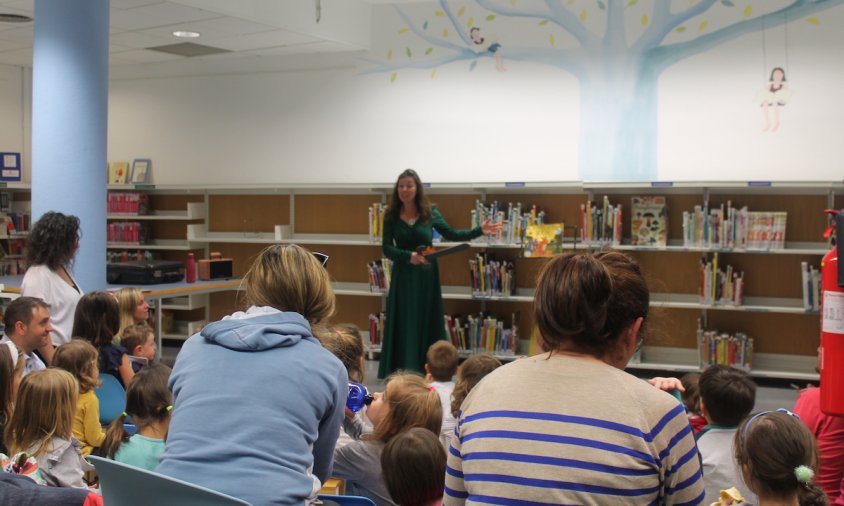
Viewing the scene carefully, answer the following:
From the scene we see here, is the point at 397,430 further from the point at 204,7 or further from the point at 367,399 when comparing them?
the point at 204,7

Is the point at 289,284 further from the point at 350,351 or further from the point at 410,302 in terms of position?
the point at 410,302

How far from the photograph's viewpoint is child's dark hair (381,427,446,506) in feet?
7.02

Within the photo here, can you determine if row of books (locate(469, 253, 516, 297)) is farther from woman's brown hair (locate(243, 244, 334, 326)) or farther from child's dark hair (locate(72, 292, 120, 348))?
woman's brown hair (locate(243, 244, 334, 326))

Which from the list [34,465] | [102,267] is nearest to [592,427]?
[34,465]

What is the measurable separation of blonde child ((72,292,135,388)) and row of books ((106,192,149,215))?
478 centimetres

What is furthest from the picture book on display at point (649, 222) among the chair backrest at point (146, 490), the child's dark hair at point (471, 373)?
the chair backrest at point (146, 490)

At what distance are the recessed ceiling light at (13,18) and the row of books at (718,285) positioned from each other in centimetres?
570

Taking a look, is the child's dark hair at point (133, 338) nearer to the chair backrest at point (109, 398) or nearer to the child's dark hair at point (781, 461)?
the chair backrest at point (109, 398)

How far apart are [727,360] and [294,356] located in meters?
5.56

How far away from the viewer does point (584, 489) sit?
1269 millimetres

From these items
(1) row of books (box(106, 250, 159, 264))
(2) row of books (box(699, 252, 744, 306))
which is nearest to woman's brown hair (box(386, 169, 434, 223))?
(2) row of books (box(699, 252, 744, 306))

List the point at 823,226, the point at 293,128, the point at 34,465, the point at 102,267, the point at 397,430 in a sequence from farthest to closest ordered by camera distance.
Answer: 1. the point at 293,128
2. the point at 823,226
3. the point at 102,267
4. the point at 397,430
5. the point at 34,465

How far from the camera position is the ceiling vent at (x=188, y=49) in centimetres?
743

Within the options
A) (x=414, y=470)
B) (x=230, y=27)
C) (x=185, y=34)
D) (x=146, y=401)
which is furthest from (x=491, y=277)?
(x=414, y=470)
